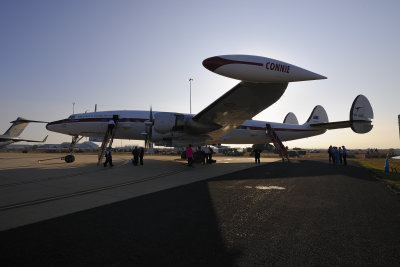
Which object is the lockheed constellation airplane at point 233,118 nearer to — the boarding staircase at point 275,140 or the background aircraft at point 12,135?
the boarding staircase at point 275,140

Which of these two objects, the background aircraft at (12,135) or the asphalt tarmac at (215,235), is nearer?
the asphalt tarmac at (215,235)

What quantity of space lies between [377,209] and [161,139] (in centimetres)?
1476

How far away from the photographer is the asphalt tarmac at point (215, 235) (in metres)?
2.73

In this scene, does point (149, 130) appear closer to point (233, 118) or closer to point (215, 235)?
point (233, 118)

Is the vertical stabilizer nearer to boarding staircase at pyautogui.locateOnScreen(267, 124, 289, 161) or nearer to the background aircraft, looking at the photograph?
the background aircraft

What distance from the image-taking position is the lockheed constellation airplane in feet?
26.3

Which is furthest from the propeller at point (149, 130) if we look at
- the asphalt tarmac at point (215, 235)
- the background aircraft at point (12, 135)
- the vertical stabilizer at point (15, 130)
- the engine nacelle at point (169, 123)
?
the vertical stabilizer at point (15, 130)

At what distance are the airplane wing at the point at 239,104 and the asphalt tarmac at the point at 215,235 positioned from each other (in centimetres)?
582

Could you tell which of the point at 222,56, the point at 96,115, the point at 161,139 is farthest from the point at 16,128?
the point at 222,56

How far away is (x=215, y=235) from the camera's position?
3.55 metres

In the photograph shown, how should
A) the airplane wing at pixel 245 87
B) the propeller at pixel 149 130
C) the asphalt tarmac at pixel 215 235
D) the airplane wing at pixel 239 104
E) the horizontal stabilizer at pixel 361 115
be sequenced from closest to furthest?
1. the asphalt tarmac at pixel 215 235
2. the airplane wing at pixel 245 87
3. the airplane wing at pixel 239 104
4. the propeller at pixel 149 130
5. the horizontal stabilizer at pixel 361 115

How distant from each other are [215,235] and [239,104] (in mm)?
10182

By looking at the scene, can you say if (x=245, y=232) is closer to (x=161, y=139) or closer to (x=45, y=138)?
Answer: (x=161, y=139)

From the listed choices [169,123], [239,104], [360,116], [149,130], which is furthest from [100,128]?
[360,116]
